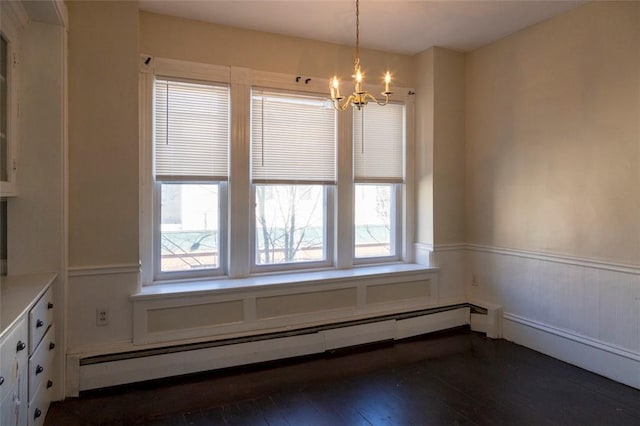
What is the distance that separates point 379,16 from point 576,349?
3.24 m

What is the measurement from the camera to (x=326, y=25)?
11.8ft

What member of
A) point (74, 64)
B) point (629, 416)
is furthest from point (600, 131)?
point (74, 64)

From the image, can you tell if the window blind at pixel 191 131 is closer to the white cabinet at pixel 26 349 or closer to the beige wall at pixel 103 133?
the beige wall at pixel 103 133

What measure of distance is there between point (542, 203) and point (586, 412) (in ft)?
5.66

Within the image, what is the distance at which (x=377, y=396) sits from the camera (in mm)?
2875

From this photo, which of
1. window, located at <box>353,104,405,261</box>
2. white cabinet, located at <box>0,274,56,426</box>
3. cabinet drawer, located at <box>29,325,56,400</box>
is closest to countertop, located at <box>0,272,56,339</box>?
white cabinet, located at <box>0,274,56,426</box>

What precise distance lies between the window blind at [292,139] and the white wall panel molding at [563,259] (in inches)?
60.9

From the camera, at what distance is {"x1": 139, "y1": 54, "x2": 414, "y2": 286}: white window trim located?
331 cm

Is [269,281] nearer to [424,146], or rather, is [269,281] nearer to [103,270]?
[103,270]

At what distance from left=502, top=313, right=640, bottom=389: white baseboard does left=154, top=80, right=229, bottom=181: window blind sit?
3110mm

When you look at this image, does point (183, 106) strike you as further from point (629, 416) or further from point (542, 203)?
point (629, 416)

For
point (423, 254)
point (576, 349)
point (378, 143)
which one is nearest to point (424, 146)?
point (378, 143)

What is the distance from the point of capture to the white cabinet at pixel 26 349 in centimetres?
171

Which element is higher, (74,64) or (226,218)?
(74,64)
